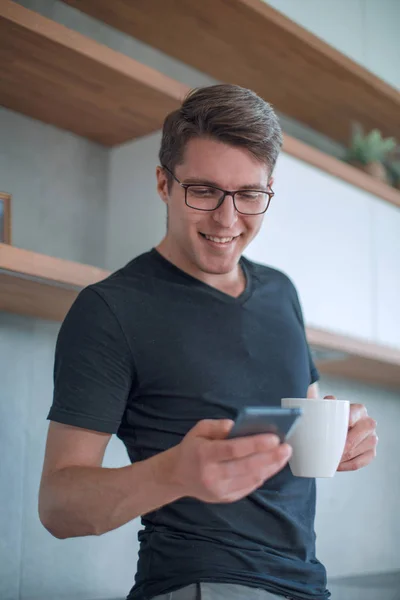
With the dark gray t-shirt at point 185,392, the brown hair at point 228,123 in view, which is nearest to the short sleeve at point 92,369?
the dark gray t-shirt at point 185,392

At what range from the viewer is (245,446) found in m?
0.64

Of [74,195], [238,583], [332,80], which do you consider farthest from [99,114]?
[238,583]

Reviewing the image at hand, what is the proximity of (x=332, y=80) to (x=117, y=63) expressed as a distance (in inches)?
38.9

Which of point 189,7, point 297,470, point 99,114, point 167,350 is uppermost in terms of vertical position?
point 189,7

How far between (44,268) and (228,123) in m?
0.38

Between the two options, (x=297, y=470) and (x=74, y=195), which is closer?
(x=297, y=470)

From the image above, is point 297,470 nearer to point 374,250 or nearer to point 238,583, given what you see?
point 238,583

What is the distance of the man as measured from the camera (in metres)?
0.95

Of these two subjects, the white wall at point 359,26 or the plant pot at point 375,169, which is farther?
the plant pot at point 375,169

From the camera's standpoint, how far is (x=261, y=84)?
2197mm

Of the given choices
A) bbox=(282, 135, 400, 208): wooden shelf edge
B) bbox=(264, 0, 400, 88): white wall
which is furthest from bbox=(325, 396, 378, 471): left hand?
bbox=(264, 0, 400, 88): white wall

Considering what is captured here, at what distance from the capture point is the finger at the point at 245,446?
2.11 ft

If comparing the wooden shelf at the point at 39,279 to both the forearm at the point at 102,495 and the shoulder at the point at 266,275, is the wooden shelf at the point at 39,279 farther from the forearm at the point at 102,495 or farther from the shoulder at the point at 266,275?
the forearm at the point at 102,495

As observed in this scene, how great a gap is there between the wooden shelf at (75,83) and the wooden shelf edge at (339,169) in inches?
14.3
